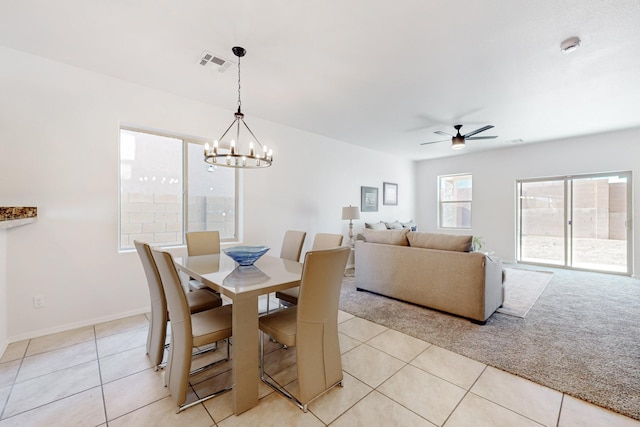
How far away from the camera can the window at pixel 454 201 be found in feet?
22.4

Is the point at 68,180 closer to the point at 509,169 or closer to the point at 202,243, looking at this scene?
the point at 202,243

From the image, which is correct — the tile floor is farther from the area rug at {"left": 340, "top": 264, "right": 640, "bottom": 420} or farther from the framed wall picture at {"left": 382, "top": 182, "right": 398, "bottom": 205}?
the framed wall picture at {"left": 382, "top": 182, "right": 398, "bottom": 205}

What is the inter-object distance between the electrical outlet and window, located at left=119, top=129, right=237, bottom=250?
0.77 m

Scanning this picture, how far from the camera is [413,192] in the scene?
7582 millimetres

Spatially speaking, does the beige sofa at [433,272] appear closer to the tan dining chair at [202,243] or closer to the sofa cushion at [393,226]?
the tan dining chair at [202,243]

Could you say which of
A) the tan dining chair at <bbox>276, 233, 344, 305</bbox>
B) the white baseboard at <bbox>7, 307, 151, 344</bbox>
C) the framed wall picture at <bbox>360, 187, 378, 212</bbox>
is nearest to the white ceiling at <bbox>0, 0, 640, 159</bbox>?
the tan dining chair at <bbox>276, 233, 344, 305</bbox>

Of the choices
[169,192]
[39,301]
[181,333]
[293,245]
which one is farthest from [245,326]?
[169,192]

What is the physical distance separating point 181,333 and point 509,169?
23.1 ft

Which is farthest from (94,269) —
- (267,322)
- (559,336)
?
(559,336)

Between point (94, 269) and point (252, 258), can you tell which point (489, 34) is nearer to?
point (252, 258)

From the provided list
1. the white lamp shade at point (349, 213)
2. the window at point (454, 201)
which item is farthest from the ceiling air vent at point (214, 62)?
the window at point (454, 201)

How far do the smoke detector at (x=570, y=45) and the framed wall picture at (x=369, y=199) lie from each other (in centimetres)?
390

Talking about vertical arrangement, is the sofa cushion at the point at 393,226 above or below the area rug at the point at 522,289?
above

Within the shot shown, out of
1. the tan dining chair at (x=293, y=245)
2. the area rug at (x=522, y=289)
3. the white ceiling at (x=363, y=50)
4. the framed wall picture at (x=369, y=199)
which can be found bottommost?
the area rug at (x=522, y=289)
